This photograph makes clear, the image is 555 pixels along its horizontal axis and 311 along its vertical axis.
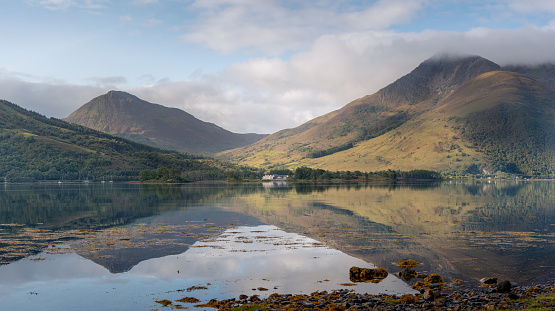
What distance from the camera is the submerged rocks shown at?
102 feet

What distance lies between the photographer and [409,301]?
25172 mm

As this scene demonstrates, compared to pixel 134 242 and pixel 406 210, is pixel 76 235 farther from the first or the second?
pixel 406 210

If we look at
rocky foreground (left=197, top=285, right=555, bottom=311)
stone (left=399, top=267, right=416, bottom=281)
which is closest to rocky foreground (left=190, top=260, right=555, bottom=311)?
rocky foreground (left=197, top=285, right=555, bottom=311)

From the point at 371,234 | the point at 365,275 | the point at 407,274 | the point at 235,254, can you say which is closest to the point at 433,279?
the point at 407,274

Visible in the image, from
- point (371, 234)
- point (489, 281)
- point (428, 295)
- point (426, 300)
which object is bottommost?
point (371, 234)

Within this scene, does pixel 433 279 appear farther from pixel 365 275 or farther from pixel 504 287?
pixel 365 275

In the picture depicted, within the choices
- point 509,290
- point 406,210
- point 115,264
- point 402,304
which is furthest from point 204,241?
point 406,210

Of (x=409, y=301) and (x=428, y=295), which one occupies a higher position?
(x=428, y=295)

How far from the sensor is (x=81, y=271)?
33.4m

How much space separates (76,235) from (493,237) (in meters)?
51.6

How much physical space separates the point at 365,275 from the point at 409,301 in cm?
633

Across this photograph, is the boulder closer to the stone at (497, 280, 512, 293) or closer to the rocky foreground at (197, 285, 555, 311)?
the rocky foreground at (197, 285, 555, 311)

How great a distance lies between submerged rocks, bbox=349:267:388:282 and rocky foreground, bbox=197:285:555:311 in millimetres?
3882

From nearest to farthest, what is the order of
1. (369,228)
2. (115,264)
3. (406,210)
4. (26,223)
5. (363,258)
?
(115,264), (363,258), (369,228), (26,223), (406,210)
